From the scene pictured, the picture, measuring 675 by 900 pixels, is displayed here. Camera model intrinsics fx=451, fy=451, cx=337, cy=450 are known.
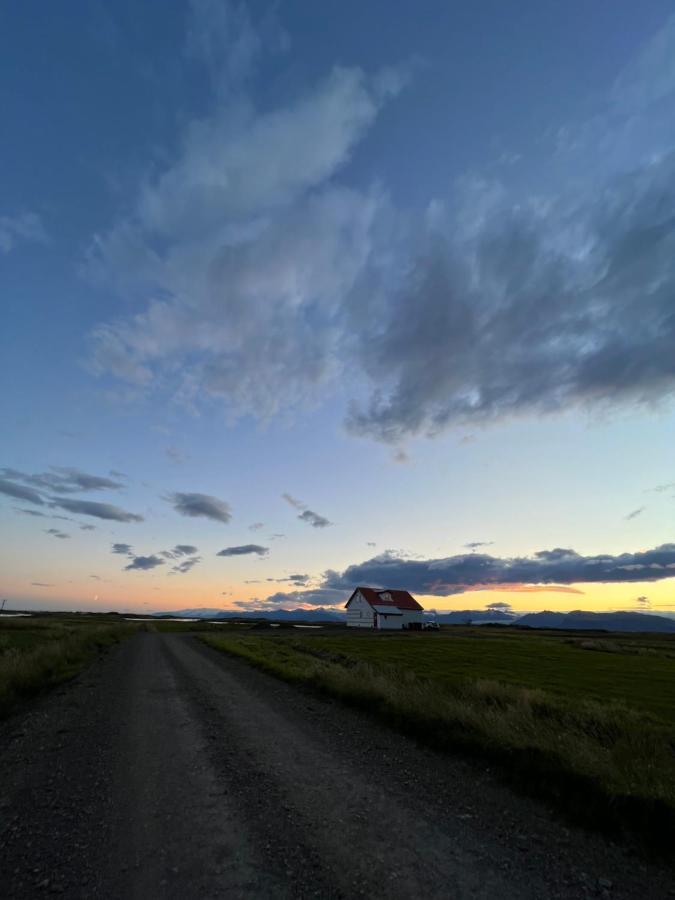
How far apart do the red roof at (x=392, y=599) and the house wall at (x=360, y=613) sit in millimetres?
1258

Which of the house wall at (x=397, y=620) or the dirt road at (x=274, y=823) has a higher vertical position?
the house wall at (x=397, y=620)

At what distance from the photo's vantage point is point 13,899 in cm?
515

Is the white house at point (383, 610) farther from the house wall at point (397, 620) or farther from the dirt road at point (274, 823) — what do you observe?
the dirt road at point (274, 823)

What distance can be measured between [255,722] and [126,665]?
1981 cm

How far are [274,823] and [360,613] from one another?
354 feet

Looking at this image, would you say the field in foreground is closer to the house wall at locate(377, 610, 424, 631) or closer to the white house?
the house wall at locate(377, 610, 424, 631)

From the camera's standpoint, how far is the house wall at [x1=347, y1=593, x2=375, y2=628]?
105625 mm

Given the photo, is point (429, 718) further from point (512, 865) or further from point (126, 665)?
point (126, 665)

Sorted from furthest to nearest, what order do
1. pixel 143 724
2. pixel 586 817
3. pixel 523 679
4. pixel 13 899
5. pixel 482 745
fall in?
pixel 523 679, pixel 143 724, pixel 482 745, pixel 586 817, pixel 13 899

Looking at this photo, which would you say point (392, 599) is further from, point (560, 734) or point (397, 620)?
point (560, 734)

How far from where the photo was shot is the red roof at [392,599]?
10694 cm

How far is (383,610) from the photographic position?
105m

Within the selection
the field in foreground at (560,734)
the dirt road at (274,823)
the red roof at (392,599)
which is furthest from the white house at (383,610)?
the dirt road at (274,823)

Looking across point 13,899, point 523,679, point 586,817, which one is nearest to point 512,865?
point 586,817
